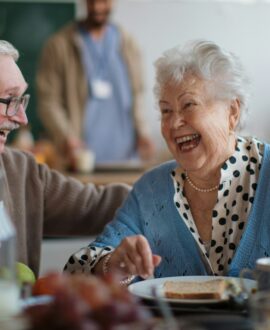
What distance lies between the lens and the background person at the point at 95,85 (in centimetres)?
636

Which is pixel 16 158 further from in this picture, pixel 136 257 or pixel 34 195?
pixel 136 257

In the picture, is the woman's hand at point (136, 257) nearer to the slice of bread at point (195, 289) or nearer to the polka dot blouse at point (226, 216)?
the slice of bread at point (195, 289)

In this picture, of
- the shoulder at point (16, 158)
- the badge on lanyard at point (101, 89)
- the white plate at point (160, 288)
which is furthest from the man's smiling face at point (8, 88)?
the badge on lanyard at point (101, 89)

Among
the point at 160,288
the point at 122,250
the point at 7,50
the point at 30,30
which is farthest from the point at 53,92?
the point at 160,288

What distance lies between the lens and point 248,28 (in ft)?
24.8

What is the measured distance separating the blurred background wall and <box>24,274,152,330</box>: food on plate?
244 inches

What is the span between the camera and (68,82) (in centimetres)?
639

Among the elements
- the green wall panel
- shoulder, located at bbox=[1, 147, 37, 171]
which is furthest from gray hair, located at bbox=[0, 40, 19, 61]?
the green wall panel

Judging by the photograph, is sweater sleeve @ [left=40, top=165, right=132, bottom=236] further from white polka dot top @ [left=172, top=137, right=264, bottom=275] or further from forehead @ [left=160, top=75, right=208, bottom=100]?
forehead @ [left=160, top=75, right=208, bottom=100]

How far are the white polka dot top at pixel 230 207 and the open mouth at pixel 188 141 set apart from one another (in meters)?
0.09

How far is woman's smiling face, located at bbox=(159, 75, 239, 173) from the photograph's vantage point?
6.68 ft

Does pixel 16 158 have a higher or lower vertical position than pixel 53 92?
higher

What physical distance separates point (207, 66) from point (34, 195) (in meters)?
0.68

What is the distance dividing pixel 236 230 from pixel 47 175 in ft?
2.24
